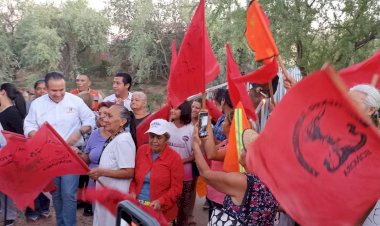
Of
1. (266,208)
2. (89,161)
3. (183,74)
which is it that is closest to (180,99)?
(183,74)

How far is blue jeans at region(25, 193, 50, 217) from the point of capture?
5.52 meters

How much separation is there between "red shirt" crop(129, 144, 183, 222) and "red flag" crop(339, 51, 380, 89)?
1663 mm

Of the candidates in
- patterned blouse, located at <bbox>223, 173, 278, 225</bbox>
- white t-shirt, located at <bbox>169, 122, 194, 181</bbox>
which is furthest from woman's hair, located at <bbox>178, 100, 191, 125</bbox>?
patterned blouse, located at <bbox>223, 173, 278, 225</bbox>

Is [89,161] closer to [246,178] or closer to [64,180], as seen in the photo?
[64,180]

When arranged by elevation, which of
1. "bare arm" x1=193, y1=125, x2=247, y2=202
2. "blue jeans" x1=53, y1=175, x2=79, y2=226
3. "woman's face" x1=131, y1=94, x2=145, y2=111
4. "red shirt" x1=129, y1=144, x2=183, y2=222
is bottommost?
"blue jeans" x1=53, y1=175, x2=79, y2=226

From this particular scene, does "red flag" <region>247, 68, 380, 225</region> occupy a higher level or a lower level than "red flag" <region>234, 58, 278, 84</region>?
lower

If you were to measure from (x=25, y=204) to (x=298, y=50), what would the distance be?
464 inches

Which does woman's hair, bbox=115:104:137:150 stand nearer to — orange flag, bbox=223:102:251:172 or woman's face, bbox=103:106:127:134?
woman's face, bbox=103:106:127:134

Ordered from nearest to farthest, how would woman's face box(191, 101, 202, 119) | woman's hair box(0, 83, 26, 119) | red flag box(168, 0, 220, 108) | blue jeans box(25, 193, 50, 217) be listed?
red flag box(168, 0, 220, 108) < woman's face box(191, 101, 202, 119) < woman's hair box(0, 83, 26, 119) < blue jeans box(25, 193, 50, 217)

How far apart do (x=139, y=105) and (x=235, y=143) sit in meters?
1.73

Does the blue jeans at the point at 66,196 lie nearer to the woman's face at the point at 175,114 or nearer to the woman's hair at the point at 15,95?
the woman's face at the point at 175,114

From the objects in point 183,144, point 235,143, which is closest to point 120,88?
point 183,144

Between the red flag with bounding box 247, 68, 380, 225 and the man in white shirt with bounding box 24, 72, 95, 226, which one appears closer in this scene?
the red flag with bounding box 247, 68, 380, 225

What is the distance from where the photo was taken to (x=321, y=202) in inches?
72.3
